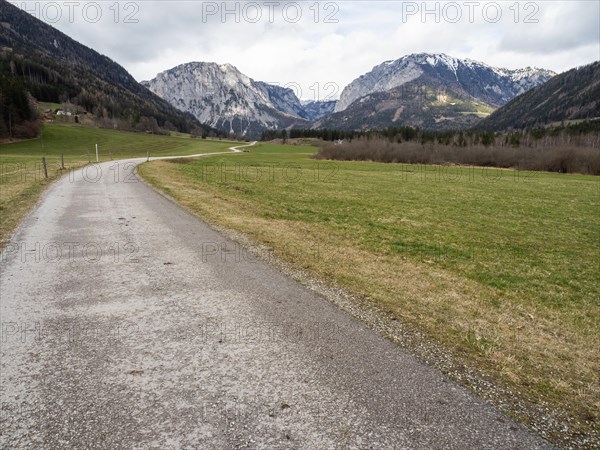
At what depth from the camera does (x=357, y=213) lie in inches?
767

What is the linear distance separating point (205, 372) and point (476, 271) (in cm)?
857

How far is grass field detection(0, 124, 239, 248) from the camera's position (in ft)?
53.6

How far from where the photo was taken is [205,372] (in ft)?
14.5

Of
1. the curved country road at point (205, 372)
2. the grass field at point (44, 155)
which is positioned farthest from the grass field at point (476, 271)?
the grass field at point (44, 155)

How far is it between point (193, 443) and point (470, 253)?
37.1 feet

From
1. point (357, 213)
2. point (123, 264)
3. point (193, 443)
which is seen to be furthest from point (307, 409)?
point (357, 213)

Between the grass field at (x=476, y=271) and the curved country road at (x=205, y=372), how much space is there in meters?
1.21

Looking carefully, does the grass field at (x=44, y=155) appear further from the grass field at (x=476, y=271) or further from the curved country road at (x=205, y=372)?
the grass field at (x=476, y=271)

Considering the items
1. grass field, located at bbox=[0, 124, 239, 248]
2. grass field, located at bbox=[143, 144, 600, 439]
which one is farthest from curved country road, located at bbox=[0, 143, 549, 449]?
grass field, located at bbox=[0, 124, 239, 248]

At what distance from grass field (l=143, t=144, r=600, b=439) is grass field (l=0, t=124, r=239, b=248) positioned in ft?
23.5

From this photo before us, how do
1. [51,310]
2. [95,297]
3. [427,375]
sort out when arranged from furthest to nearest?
[95,297]
[51,310]
[427,375]

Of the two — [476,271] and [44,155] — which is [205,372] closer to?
[476,271]

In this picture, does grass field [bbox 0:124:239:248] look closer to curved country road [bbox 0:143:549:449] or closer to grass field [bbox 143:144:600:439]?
curved country road [bbox 0:143:549:449]

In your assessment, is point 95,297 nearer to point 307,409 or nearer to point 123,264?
point 123,264
